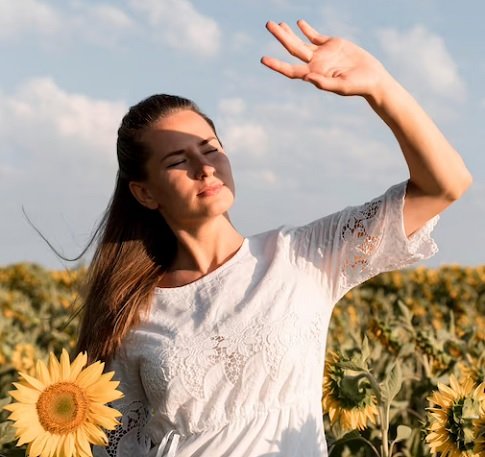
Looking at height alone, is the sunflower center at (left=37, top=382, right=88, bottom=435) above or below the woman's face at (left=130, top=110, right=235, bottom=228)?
below

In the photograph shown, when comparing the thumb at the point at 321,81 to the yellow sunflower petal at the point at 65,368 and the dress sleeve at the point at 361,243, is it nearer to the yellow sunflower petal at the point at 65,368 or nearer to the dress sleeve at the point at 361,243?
the dress sleeve at the point at 361,243

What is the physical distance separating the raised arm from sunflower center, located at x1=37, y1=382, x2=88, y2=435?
744 mm

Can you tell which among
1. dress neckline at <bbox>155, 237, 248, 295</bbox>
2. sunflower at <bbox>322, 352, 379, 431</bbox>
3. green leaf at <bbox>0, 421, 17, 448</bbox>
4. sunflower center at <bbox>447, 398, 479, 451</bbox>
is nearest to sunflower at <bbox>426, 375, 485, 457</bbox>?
sunflower center at <bbox>447, 398, 479, 451</bbox>

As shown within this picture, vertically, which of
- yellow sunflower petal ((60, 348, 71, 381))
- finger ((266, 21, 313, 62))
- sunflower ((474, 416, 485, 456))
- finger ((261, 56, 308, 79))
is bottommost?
sunflower ((474, 416, 485, 456))

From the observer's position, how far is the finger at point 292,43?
215cm

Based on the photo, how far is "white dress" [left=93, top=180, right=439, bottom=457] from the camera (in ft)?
8.12

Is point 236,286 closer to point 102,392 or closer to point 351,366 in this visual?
point 351,366

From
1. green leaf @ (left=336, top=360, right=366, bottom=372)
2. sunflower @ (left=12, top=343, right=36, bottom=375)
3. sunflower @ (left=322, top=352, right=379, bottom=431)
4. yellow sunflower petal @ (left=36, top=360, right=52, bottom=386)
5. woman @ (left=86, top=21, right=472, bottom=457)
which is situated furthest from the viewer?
sunflower @ (left=12, top=343, right=36, bottom=375)

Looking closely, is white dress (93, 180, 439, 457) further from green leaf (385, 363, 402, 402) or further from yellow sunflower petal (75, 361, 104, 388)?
yellow sunflower petal (75, 361, 104, 388)

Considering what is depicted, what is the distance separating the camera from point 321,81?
2.09 meters

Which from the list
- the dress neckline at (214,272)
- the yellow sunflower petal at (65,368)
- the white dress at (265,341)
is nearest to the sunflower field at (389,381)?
the yellow sunflower petal at (65,368)

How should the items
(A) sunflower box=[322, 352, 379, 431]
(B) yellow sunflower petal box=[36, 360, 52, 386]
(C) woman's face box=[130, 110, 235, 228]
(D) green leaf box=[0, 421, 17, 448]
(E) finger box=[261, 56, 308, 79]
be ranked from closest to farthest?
(E) finger box=[261, 56, 308, 79] < (B) yellow sunflower petal box=[36, 360, 52, 386] < (C) woman's face box=[130, 110, 235, 228] < (A) sunflower box=[322, 352, 379, 431] < (D) green leaf box=[0, 421, 17, 448]

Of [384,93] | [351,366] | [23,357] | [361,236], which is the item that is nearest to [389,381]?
[351,366]

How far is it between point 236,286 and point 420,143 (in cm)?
61
